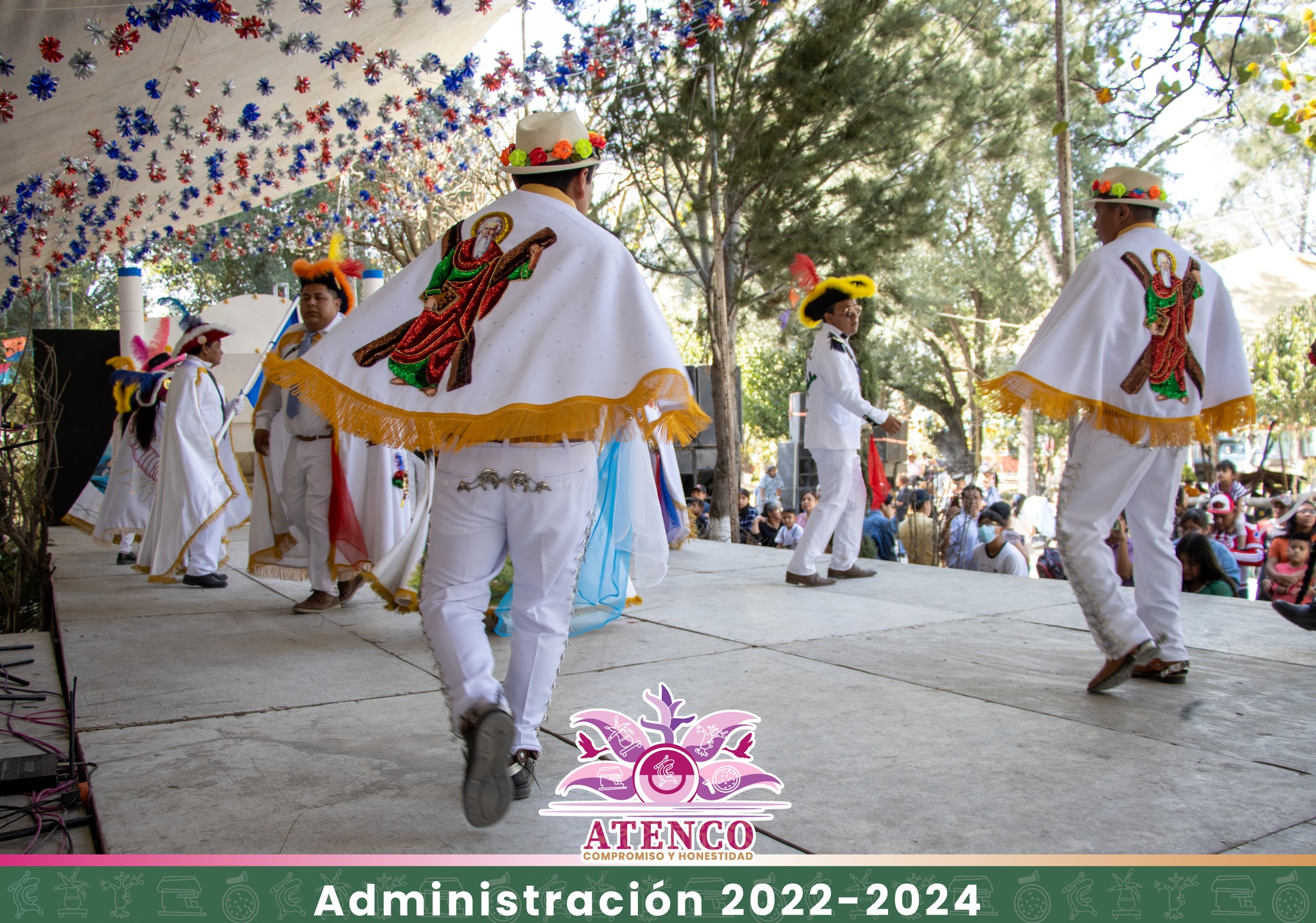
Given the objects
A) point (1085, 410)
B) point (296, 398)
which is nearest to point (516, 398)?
point (1085, 410)

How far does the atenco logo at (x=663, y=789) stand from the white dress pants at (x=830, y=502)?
3.89 metres

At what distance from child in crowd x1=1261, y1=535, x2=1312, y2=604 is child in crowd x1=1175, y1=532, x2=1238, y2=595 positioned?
0.74 m

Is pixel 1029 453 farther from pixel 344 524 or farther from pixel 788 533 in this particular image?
pixel 344 524

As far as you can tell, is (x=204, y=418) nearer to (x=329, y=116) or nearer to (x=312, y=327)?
(x=312, y=327)

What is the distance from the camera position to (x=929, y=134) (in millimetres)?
14914

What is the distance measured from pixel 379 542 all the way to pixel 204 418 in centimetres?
241

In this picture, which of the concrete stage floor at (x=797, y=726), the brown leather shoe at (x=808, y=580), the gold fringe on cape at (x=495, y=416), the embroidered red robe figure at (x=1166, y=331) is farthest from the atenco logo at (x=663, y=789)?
the brown leather shoe at (x=808, y=580)

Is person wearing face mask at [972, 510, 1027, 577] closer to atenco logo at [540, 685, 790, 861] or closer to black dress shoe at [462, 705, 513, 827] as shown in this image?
atenco logo at [540, 685, 790, 861]

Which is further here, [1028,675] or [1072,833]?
[1028,675]

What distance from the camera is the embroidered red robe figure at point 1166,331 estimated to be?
3.69 m

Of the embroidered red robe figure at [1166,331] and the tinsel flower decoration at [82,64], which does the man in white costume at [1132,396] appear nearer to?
the embroidered red robe figure at [1166,331]

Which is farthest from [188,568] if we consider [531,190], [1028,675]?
[1028,675]

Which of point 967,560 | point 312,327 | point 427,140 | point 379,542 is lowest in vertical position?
point 967,560

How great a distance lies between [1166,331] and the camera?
3.76m
